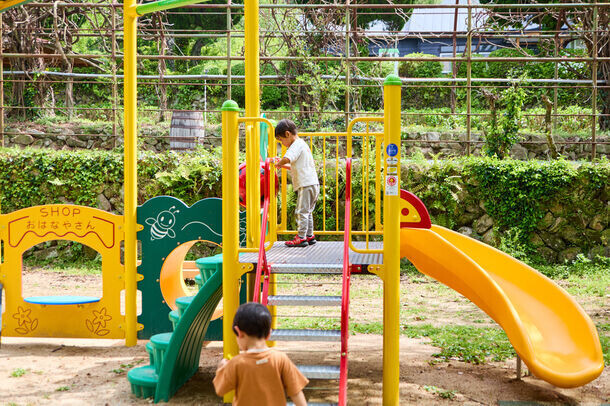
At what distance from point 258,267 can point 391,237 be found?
3.18ft

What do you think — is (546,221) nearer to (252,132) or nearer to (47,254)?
(252,132)

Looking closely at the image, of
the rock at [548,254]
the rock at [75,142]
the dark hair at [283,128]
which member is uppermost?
the rock at [75,142]

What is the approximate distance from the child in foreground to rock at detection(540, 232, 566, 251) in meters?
8.74

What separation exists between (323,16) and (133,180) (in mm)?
7019

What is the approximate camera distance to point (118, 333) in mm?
6629

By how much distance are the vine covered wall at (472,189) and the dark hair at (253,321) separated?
7747 millimetres

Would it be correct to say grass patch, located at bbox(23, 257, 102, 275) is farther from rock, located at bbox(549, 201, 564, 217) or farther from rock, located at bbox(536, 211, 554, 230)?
rock, located at bbox(549, 201, 564, 217)

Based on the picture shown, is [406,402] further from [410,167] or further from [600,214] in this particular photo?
[600,214]

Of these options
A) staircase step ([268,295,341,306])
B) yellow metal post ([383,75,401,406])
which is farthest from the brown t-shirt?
yellow metal post ([383,75,401,406])

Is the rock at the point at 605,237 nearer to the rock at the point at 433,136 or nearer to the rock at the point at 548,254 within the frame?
the rock at the point at 548,254

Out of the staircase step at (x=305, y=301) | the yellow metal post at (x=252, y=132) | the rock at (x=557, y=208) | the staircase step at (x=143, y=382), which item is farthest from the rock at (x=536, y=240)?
the staircase step at (x=143, y=382)

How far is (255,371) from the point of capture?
2.79m

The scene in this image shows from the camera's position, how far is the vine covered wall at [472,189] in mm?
10461

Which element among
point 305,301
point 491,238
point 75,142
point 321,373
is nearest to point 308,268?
point 305,301
